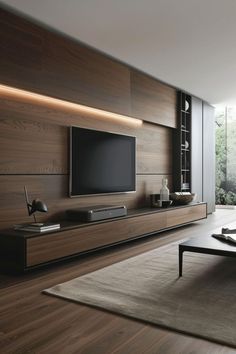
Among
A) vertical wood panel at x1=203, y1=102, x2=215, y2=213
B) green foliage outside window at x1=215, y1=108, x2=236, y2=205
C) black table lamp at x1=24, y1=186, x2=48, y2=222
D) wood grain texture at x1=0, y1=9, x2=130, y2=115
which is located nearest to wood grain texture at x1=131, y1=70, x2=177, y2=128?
wood grain texture at x1=0, y1=9, x2=130, y2=115

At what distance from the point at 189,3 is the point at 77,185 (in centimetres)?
218

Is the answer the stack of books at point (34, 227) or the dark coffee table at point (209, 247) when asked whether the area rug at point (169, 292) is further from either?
the stack of books at point (34, 227)

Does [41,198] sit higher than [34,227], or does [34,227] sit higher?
[41,198]

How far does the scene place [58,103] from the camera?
154 inches

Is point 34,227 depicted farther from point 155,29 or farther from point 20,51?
point 155,29

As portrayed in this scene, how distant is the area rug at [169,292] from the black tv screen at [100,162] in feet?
3.80

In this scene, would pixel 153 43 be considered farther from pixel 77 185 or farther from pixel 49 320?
pixel 49 320

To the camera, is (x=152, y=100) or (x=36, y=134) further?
(x=152, y=100)

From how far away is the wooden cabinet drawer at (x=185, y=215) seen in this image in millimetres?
5234

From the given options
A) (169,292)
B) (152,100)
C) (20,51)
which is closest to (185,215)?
(152,100)

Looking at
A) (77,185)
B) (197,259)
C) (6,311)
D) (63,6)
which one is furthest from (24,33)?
(197,259)

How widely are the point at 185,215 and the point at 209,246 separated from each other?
2.84 meters

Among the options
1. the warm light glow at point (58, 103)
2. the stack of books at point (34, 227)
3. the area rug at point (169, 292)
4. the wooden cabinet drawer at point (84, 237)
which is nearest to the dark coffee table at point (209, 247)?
the area rug at point (169, 292)

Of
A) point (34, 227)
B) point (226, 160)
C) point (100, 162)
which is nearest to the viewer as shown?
point (34, 227)
